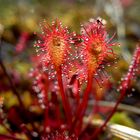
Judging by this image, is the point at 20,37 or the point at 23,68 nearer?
the point at 23,68

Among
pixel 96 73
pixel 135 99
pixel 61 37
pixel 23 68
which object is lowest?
pixel 135 99

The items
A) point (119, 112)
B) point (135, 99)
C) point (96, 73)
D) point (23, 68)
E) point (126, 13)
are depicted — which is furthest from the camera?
point (126, 13)

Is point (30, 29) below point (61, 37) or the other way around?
below

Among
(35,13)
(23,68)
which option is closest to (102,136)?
(23,68)

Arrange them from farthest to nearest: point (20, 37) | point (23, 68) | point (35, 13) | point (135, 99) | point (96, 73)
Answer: point (35, 13)
point (20, 37)
point (23, 68)
point (135, 99)
point (96, 73)

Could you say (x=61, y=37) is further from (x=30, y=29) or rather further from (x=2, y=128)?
(x=30, y=29)

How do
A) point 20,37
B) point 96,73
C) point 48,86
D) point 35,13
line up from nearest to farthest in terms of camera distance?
point 96,73 → point 48,86 → point 20,37 → point 35,13

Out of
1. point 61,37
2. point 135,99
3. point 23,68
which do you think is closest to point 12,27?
point 23,68

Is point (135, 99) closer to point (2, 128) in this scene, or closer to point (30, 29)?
point (2, 128)

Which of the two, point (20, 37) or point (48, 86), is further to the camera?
point (20, 37)
